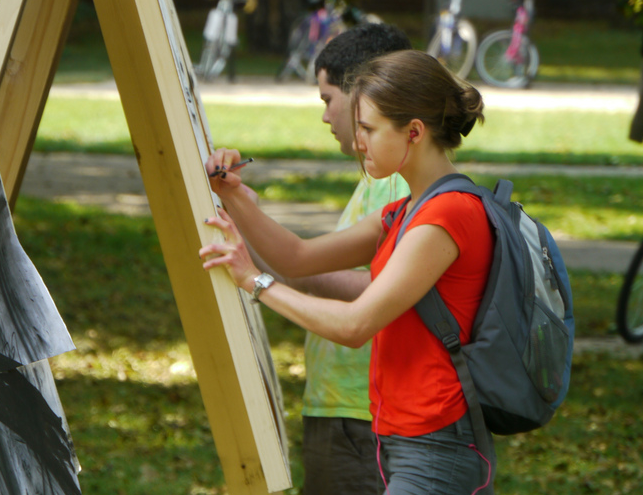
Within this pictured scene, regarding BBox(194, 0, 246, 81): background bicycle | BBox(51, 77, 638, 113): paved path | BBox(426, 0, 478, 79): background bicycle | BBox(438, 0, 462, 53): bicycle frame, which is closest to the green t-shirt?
BBox(51, 77, 638, 113): paved path

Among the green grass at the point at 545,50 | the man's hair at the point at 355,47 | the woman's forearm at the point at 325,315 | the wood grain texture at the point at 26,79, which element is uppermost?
the wood grain texture at the point at 26,79

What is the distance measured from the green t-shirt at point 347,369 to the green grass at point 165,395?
176 cm

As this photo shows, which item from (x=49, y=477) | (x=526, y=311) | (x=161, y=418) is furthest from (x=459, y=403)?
(x=161, y=418)

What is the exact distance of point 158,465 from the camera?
4.27 metres

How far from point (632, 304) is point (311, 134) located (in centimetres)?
795

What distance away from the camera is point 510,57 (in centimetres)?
1886

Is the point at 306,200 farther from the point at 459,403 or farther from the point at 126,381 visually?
the point at 459,403

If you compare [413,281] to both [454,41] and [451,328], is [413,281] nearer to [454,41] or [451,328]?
[451,328]

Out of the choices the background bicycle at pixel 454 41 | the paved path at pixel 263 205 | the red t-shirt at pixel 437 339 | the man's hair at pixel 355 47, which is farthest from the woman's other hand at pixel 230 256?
the background bicycle at pixel 454 41

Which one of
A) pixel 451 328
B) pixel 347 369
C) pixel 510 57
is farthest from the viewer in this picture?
pixel 510 57

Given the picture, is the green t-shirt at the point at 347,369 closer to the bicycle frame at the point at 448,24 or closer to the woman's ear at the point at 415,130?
the woman's ear at the point at 415,130

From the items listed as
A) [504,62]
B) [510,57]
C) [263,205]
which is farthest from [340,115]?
[504,62]

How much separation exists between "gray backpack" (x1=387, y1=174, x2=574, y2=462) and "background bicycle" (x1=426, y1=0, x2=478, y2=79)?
17.0 metres

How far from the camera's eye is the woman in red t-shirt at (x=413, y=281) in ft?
5.94
